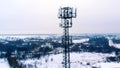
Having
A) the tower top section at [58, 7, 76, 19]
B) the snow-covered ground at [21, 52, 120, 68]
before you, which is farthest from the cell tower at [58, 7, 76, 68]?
the snow-covered ground at [21, 52, 120, 68]

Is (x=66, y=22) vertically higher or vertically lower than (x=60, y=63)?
higher

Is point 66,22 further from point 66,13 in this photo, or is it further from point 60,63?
point 60,63

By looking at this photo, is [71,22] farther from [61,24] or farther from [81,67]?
[81,67]

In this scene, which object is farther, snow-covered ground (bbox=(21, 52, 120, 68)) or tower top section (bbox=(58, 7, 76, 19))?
snow-covered ground (bbox=(21, 52, 120, 68))

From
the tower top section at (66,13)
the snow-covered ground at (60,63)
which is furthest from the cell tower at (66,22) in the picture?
the snow-covered ground at (60,63)

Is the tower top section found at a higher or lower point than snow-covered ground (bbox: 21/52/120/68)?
higher

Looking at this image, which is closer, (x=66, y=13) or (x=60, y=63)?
(x=66, y=13)

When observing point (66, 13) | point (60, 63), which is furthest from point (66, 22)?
point (60, 63)

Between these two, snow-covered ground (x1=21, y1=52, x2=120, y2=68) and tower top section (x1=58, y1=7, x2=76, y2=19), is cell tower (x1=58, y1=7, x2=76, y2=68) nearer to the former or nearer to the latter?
tower top section (x1=58, y1=7, x2=76, y2=19)

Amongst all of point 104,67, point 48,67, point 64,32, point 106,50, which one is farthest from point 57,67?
point 106,50

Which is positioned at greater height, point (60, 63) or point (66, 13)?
point (66, 13)

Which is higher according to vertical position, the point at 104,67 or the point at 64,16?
the point at 64,16
